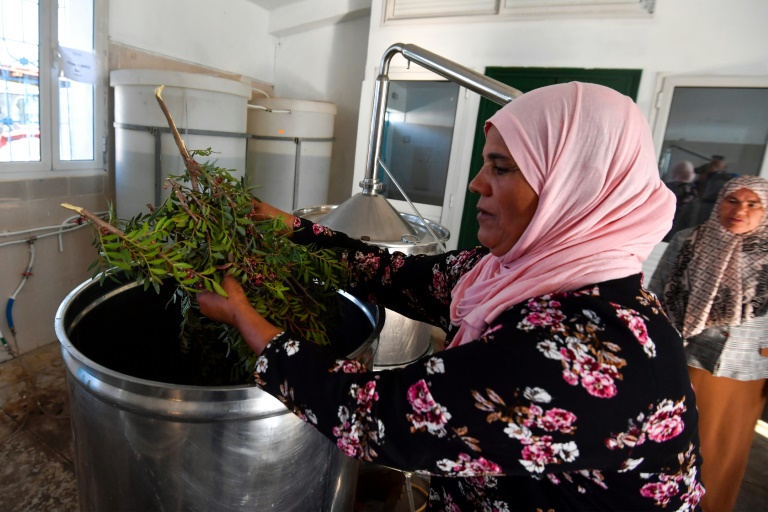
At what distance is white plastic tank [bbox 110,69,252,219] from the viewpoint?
243 cm

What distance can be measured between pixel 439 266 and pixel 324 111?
8.80 feet

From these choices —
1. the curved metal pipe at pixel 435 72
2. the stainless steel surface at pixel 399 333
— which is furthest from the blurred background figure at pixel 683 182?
the curved metal pipe at pixel 435 72

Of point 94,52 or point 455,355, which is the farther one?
point 94,52

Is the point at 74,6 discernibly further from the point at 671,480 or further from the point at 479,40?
the point at 671,480

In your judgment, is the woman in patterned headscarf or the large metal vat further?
the woman in patterned headscarf

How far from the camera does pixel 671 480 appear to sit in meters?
0.74

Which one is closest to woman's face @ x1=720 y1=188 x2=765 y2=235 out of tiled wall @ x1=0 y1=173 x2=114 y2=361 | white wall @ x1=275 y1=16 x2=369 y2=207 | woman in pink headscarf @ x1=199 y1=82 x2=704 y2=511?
woman in pink headscarf @ x1=199 y1=82 x2=704 y2=511

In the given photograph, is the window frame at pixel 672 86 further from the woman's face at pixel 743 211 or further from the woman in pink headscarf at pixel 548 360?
the woman in pink headscarf at pixel 548 360

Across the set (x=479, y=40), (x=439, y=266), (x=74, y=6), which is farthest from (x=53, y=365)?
(x=479, y=40)

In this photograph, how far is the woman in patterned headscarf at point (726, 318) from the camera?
174cm

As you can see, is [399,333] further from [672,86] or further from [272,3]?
[272,3]

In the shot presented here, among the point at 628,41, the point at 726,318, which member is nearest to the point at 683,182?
the point at 628,41

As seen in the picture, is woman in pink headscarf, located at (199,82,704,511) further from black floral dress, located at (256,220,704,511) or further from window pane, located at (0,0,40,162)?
Result: window pane, located at (0,0,40,162)

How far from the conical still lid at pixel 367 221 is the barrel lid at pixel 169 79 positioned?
4.43 ft
